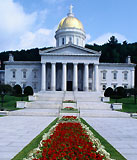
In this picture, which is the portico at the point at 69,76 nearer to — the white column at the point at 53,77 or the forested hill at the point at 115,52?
the white column at the point at 53,77

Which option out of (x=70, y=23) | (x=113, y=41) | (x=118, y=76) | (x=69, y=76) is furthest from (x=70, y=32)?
(x=113, y=41)

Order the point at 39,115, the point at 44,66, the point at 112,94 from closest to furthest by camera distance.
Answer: the point at 39,115 < the point at 112,94 < the point at 44,66

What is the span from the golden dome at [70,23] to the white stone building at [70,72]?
1007cm

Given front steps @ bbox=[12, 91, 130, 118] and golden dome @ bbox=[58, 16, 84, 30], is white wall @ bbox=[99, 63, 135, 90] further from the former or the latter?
golden dome @ bbox=[58, 16, 84, 30]

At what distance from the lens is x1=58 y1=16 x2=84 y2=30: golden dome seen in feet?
203

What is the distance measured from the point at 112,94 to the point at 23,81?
26208 millimetres

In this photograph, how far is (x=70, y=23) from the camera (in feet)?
204

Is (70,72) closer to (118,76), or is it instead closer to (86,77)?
(86,77)

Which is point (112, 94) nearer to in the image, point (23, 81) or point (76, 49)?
point (76, 49)

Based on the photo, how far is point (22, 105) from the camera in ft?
100

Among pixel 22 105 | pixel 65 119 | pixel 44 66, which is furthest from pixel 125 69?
pixel 65 119

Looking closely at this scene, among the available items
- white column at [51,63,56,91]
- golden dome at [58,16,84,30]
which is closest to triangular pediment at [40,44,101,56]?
white column at [51,63,56,91]

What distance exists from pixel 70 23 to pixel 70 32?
3.32m

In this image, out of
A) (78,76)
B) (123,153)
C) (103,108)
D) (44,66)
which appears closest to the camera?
(123,153)
